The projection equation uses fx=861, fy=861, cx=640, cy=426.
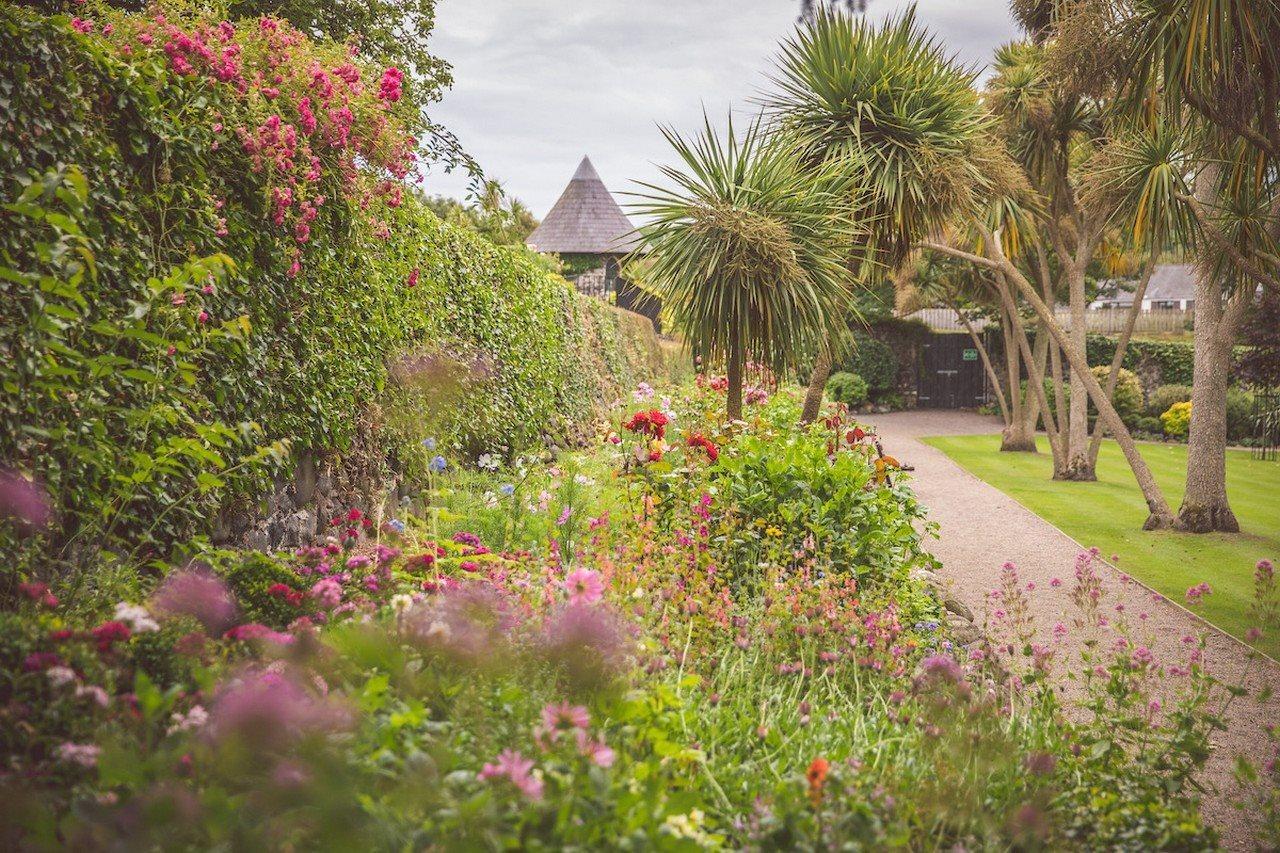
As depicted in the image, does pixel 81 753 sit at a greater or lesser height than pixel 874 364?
lesser

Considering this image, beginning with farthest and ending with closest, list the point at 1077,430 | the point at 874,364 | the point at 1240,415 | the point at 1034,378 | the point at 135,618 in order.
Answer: the point at 874,364 → the point at 1240,415 → the point at 1034,378 → the point at 1077,430 → the point at 135,618

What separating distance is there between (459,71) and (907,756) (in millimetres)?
14877

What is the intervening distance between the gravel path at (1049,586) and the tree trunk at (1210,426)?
59.4 inches

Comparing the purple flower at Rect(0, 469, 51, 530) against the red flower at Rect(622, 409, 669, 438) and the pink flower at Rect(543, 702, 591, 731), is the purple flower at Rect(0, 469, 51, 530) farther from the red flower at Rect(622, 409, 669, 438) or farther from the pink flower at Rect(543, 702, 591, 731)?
the red flower at Rect(622, 409, 669, 438)

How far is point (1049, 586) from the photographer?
7.34 meters

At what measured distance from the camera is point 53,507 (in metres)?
2.75

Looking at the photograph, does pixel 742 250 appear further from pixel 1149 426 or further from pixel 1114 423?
pixel 1149 426

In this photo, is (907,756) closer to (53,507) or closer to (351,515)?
(351,515)

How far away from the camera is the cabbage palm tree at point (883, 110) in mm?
8578

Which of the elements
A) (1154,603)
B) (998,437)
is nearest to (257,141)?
(1154,603)

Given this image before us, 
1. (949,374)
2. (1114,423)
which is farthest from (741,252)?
(949,374)

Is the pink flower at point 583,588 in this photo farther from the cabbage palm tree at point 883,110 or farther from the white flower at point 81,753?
the cabbage palm tree at point 883,110

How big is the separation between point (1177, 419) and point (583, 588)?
74.8ft

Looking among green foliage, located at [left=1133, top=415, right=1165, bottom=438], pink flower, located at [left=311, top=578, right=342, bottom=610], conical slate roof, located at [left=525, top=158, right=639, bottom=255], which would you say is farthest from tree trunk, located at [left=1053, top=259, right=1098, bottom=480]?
conical slate roof, located at [left=525, top=158, right=639, bottom=255]
